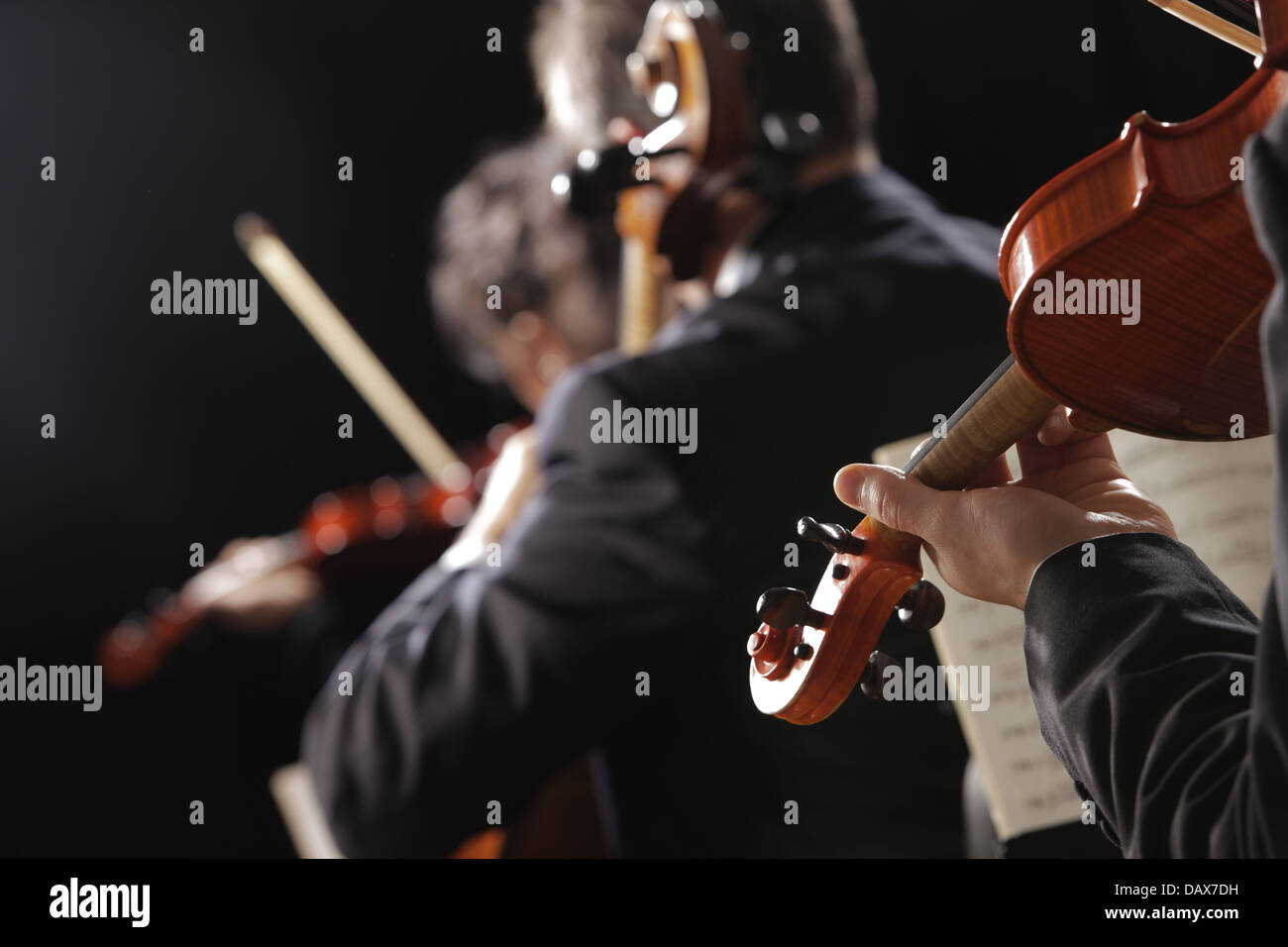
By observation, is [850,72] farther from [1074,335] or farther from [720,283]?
[1074,335]

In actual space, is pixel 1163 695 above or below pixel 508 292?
below

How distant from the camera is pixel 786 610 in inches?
23.9

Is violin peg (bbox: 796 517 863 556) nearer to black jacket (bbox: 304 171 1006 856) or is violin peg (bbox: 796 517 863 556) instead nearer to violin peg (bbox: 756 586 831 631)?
violin peg (bbox: 756 586 831 631)

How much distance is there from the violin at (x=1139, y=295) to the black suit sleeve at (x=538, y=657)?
0.37m

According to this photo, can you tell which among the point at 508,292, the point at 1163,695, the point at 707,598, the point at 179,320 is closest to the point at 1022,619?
the point at 707,598

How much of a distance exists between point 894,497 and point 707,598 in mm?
417

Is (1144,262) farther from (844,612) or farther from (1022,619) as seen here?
(1022,619)

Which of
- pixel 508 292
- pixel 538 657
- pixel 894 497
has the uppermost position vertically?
pixel 508 292

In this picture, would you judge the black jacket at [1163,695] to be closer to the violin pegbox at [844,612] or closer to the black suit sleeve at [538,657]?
the violin pegbox at [844,612]

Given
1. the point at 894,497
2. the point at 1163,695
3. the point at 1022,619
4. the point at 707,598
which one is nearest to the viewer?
the point at 1163,695

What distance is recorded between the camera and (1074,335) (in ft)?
1.61

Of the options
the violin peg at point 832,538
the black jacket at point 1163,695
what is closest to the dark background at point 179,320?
the violin peg at point 832,538

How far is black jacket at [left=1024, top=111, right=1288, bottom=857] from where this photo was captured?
414 mm

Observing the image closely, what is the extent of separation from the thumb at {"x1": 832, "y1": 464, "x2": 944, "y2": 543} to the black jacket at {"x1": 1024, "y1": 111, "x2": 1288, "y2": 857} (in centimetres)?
7
